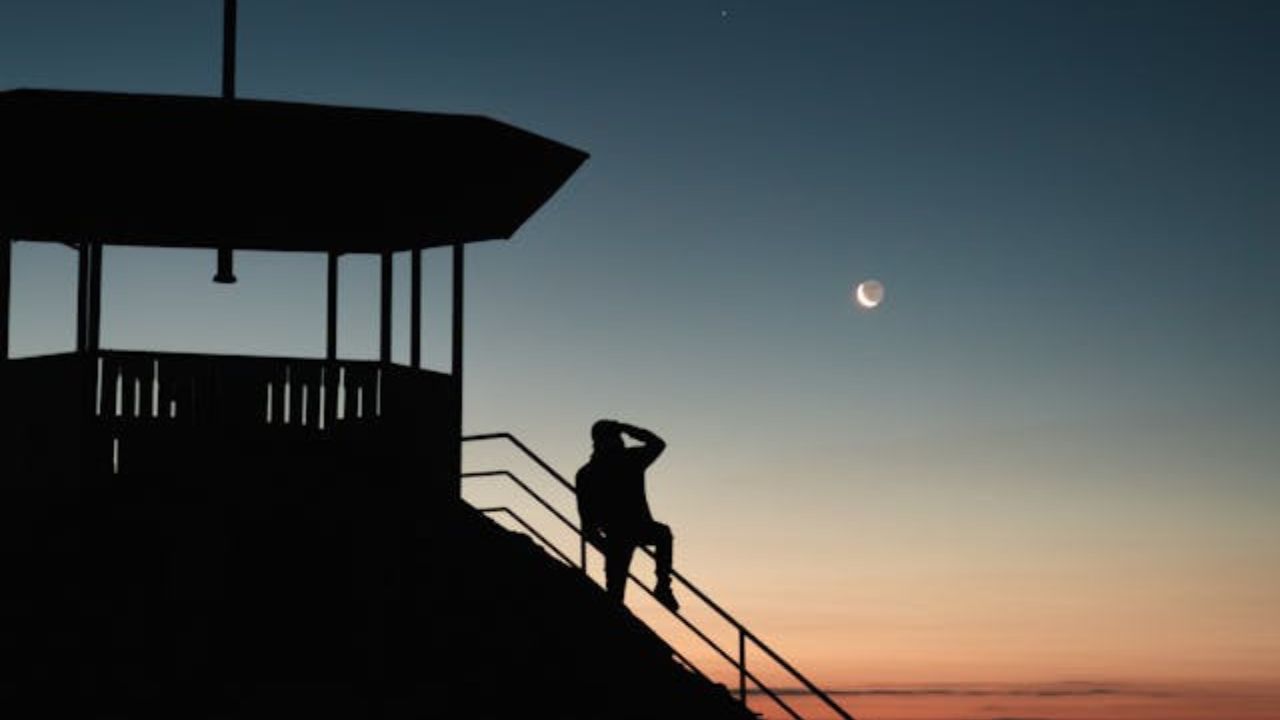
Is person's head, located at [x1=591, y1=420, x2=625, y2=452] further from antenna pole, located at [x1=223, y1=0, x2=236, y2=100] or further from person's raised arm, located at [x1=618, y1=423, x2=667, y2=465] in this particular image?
antenna pole, located at [x1=223, y1=0, x2=236, y2=100]

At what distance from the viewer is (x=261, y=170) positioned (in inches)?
800

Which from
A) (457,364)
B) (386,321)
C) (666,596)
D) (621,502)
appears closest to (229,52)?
(386,321)

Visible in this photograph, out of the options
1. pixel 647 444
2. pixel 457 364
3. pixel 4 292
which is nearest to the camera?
→ pixel 647 444

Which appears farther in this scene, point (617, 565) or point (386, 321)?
point (386, 321)

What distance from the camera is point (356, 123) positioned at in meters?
19.7

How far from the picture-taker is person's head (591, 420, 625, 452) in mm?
19781

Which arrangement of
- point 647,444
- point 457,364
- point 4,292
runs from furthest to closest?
point 457,364 → point 4,292 → point 647,444

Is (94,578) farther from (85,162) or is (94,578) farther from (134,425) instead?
(85,162)

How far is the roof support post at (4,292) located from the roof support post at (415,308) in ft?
13.3

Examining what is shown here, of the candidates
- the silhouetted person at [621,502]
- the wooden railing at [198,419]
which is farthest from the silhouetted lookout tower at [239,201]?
the silhouetted person at [621,502]

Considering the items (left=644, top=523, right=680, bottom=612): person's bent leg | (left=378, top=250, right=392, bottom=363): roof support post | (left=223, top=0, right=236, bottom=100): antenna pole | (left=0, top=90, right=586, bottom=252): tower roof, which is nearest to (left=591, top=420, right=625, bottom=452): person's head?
(left=644, top=523, right=680, bottom=612): person's bent leg

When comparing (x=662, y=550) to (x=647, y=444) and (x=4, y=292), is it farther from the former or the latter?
(x=4, y=292)

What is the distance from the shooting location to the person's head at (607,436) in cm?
1978

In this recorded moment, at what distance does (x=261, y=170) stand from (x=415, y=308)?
9.24 ft
